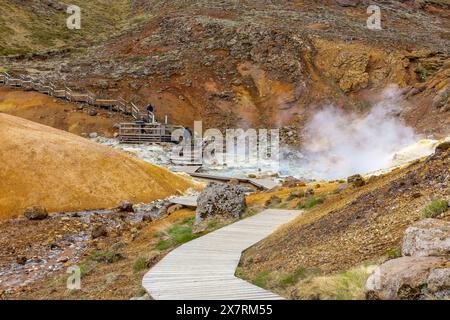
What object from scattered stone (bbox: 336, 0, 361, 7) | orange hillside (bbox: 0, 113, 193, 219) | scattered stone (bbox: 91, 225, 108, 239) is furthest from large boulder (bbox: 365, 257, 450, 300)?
scattered stone (bbox: 336, 0, 361, 7)

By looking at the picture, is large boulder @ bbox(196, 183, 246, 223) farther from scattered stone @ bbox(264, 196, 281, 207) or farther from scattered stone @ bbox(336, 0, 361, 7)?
scattered stone @ bbox(336, 0, 361, 7)

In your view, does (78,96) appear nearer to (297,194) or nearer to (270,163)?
(270,163)

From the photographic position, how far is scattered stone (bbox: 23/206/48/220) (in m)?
19.2

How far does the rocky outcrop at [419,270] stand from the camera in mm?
5684

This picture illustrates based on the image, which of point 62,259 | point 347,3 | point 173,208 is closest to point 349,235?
point 62,259

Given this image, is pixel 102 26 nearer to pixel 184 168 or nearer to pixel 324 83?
pixel 324 83

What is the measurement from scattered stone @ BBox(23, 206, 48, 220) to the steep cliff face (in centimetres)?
2239

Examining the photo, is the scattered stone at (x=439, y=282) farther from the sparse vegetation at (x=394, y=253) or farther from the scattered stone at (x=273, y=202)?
the scattered stone at (x=273, y=202)

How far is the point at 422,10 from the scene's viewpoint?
236ft

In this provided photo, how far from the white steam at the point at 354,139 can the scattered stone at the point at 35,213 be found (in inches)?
719

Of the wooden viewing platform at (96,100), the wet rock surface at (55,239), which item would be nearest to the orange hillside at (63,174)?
the wet rock surface at (55,239)

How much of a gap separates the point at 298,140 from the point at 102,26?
36.3 meters

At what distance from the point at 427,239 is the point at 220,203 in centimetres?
1016
